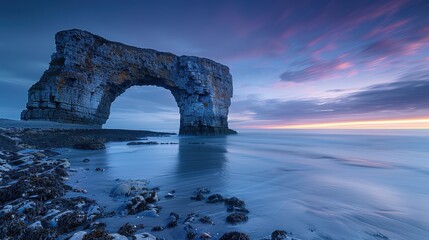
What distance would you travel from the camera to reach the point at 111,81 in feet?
97.0

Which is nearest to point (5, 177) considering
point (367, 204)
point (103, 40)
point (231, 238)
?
point (231, 238)

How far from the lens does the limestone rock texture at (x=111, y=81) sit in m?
23.8

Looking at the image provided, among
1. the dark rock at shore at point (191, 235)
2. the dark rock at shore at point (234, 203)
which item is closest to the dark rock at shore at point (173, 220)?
the dark rock at shore at point (191, 235)

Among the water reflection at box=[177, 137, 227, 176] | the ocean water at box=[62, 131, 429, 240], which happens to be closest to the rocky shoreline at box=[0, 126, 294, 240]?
the ocean water at box=[62, 131, 429, 240]

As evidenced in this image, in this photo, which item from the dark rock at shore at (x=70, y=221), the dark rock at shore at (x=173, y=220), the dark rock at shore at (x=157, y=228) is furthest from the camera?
the dark rock at shore at (x=173, y=220)

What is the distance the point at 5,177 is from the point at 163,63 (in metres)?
31.3

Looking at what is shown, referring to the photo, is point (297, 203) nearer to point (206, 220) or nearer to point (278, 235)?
point (278, 235)

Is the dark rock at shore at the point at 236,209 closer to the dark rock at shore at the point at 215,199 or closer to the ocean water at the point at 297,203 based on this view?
the ocean water at the point at 297,203

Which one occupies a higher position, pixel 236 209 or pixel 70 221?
pixel 70 221

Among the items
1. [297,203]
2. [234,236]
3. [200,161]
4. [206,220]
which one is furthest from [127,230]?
[200,161]

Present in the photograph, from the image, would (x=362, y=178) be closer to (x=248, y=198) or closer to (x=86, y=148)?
(x=248, y=198)

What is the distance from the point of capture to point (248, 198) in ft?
15.8

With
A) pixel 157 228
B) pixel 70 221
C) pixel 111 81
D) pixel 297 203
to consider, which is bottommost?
pixel 297 203

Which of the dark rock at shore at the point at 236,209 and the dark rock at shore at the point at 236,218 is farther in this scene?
the dark rock at shore at the point at 236,209
